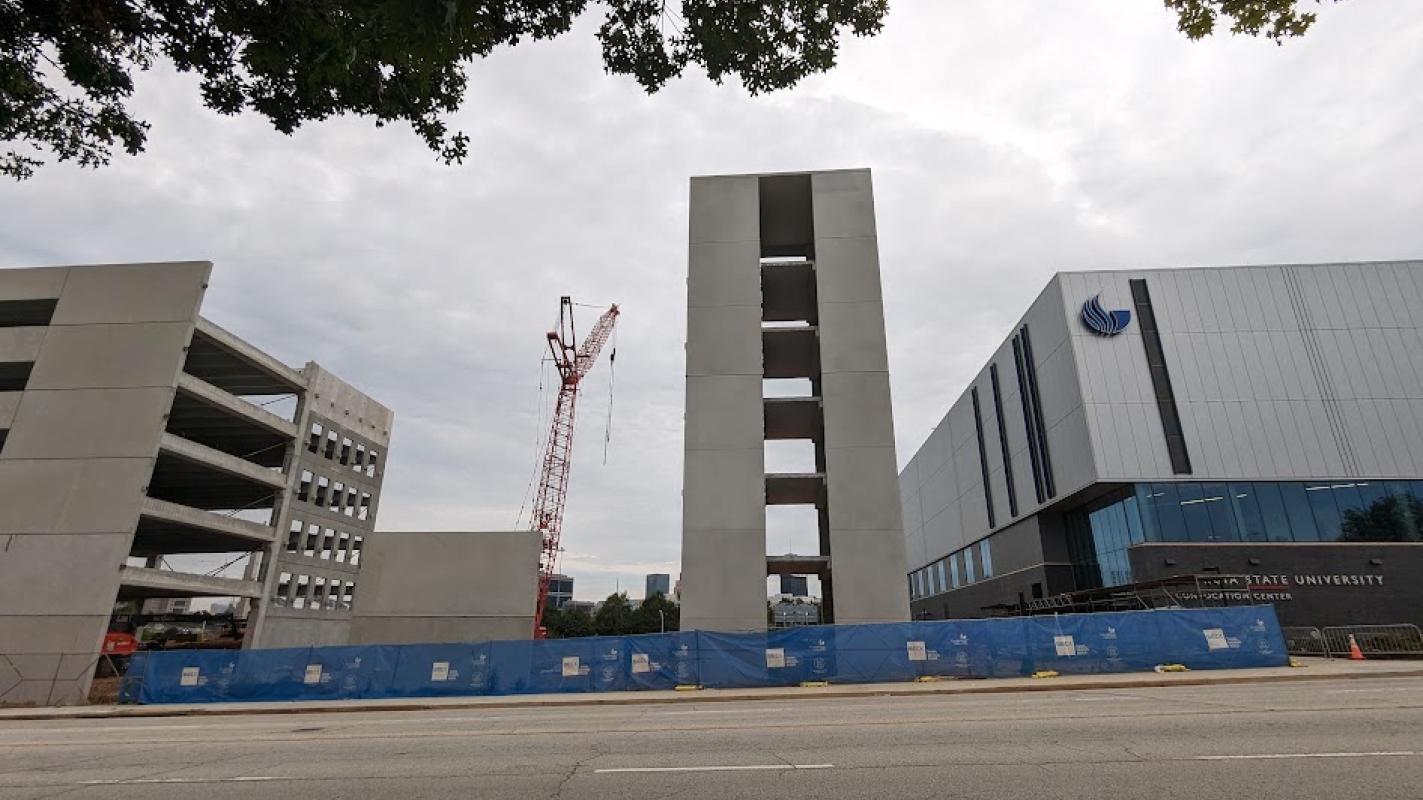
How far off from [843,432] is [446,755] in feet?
63.2

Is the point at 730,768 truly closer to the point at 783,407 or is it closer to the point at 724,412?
the point at 724,412

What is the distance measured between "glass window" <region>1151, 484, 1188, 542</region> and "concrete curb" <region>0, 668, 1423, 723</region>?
22314mm

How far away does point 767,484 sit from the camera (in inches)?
1107

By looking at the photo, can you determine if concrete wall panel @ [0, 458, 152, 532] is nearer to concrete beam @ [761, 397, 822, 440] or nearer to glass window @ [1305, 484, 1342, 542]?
concrete beam @ [761, 397, 822, 440]

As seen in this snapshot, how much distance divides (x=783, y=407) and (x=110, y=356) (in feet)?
114

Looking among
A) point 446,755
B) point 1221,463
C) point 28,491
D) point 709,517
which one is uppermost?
point 1221,463

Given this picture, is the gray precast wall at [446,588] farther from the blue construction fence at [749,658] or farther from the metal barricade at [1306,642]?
the metal barricade at [1306,642]

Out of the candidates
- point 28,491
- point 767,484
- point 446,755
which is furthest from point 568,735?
point 28,491

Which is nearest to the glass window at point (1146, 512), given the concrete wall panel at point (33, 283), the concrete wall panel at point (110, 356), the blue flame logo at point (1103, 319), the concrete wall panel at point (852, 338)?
the blue flame logo at point (1103, 319)

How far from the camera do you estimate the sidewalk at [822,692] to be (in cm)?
1838

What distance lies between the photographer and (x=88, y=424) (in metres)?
33.2

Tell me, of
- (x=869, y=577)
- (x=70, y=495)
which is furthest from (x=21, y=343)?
(x=869, y=577)

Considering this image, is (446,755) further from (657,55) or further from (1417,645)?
(1417,645)

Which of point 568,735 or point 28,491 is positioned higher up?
point 28,491
